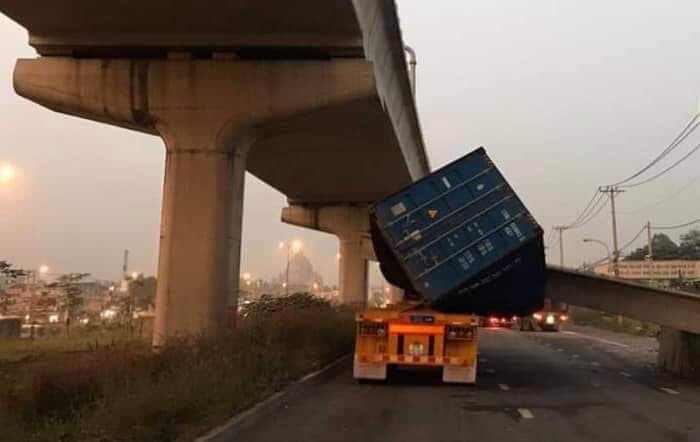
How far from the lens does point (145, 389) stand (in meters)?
10.5

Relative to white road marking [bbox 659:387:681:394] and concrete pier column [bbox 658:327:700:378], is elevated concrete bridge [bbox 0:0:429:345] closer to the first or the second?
white road marking [bbox 659:387:681:394]

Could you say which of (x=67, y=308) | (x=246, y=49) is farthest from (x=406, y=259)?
(x=67, y=308)

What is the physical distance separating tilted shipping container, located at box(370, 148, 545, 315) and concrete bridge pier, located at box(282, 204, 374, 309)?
105 ft

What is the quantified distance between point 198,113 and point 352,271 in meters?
36.8

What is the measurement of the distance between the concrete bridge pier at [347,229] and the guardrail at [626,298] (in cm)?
2883

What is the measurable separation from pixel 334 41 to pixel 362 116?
14.5 feet

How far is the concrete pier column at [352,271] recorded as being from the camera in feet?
182

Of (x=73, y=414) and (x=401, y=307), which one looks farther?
(x=401, y=307)

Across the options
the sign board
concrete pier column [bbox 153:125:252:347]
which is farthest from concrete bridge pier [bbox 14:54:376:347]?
the sign board

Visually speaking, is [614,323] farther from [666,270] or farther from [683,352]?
[683,352]

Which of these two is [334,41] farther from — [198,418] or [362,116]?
[198,418]

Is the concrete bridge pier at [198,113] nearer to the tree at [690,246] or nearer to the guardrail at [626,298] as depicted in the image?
the guardrail at [626,298]

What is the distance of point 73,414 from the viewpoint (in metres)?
9.80

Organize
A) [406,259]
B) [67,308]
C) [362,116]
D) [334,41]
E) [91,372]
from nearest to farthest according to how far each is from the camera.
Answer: [91,372], [406,259], [334,41], [362,116], [67,308]
